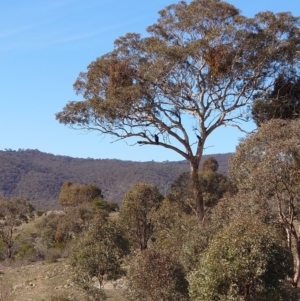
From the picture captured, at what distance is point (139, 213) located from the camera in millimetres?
25297

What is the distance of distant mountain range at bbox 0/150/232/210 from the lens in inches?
4041

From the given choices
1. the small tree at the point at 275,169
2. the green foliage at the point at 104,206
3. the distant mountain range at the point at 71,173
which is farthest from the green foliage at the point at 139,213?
the distant mountain range at the point at 71,173

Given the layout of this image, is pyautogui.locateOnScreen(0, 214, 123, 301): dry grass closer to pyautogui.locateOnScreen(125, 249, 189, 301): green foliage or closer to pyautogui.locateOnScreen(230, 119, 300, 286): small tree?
pyautogui.locateOnScreen(125, 249, 189, 301): green foliage

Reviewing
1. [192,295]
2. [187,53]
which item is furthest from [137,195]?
[192,295]

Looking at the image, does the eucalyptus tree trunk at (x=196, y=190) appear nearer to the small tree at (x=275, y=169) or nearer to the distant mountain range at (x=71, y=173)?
the small tree at (x=275, y=169)

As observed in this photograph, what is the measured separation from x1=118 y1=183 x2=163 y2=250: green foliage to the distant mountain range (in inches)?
2463

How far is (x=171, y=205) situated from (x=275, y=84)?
229 inches

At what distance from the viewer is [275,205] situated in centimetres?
1365

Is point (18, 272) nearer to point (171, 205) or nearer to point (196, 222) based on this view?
point (171, 205)

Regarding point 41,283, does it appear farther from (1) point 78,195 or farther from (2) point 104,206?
(1) point 78,195

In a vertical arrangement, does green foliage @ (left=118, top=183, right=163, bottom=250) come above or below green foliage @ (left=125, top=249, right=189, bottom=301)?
above

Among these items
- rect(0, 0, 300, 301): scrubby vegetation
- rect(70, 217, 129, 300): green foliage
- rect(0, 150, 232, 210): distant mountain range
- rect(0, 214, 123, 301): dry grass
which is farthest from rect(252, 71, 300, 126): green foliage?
rect(0, 150, 232, 210): distant mountain range

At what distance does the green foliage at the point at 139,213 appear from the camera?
2512cm

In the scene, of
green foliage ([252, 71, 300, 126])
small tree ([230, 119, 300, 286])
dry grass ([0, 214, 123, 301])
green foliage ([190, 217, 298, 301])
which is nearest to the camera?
green foliage ([190, 217, 298, 301])
